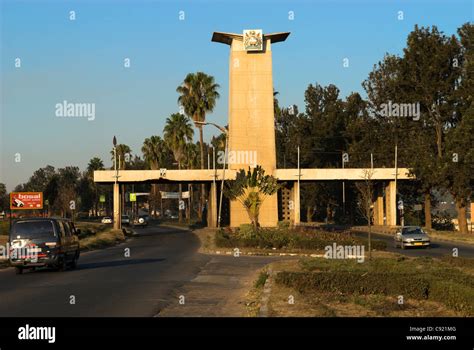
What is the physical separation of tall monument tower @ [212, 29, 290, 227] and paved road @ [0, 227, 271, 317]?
38.1 meters

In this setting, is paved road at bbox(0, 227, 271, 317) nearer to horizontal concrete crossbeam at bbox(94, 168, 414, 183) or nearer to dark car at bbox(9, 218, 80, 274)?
dark car at bbox(9, 218, 80, 274)

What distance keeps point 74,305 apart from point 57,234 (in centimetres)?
990

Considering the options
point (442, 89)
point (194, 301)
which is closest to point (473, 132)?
point (442, 89)

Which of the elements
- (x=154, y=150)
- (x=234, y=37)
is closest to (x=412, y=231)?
(x=234, y=37)

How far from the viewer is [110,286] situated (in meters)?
20.8

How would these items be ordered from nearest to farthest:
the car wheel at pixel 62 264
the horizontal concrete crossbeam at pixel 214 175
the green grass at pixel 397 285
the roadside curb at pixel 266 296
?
the roadside curb at pixel 266 296 → the green grass at pixel 397 285 → the car wheel at pixel 62 264 → the horizontal concrete crossbeam at pixel 214 175

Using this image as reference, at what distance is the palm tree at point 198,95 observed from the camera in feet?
284

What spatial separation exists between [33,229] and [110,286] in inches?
241

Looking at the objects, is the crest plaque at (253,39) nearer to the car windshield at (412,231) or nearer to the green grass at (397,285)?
the car windshield at (412,231)

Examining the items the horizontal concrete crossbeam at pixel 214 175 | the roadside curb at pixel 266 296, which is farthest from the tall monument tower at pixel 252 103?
the roadside curb at pixel 266 296

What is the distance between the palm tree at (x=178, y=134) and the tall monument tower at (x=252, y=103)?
3136 centimetres

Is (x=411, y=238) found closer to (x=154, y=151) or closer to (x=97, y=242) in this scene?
(x=97, y=242)
